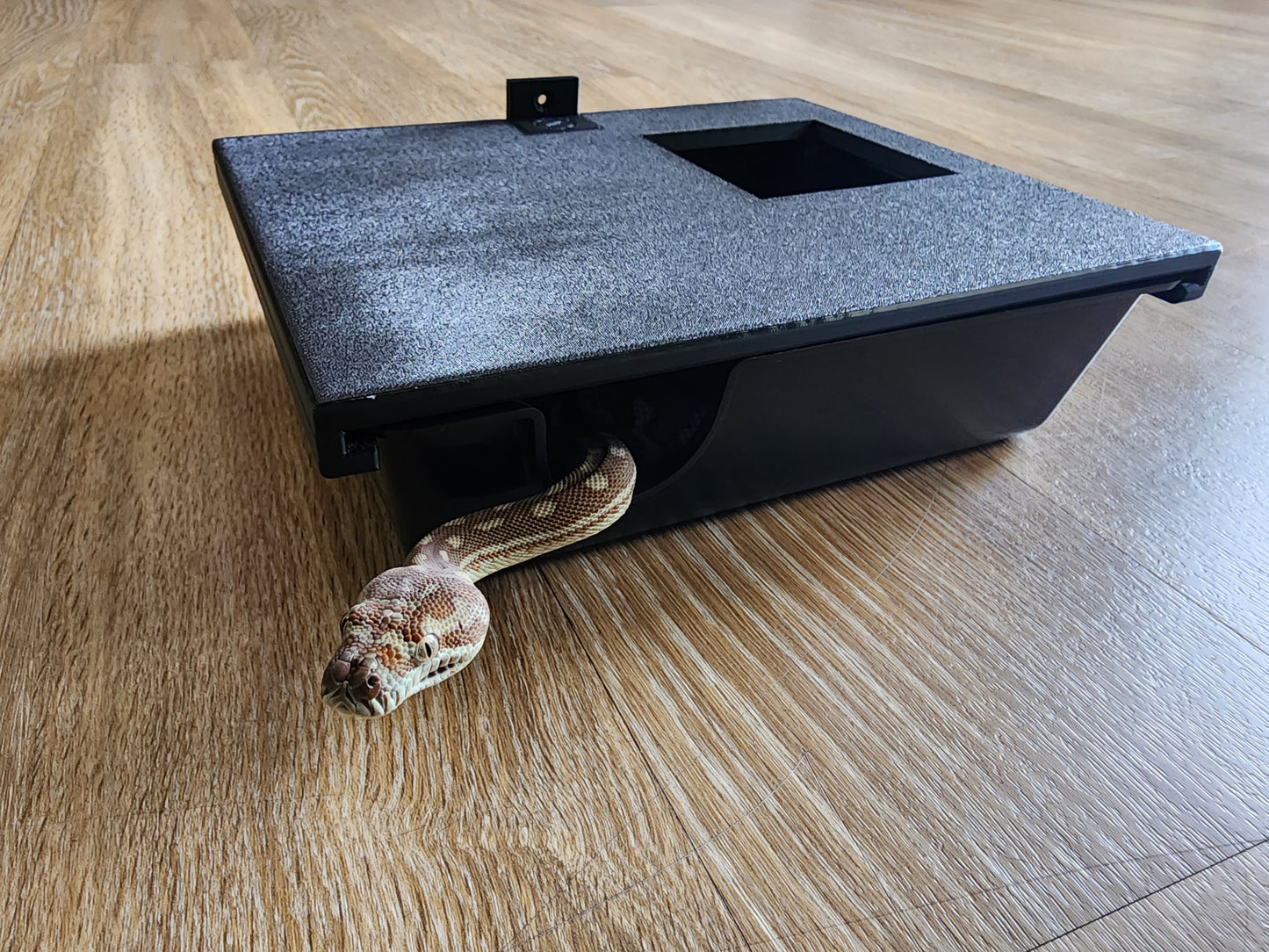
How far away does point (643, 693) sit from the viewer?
0.58 metres

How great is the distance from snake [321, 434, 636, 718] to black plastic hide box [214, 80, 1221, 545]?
2 cm

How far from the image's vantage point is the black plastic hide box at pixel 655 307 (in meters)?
0.55

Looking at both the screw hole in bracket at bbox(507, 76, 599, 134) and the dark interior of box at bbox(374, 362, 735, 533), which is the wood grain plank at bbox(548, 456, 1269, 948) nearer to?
the dark interior of box at bbox(374, 362, 735, 533)

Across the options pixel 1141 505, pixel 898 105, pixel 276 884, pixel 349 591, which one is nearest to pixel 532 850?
pixel 276 884

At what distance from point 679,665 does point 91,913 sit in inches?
13.3

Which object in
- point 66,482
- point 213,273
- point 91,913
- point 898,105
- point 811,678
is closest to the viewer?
point 91,913

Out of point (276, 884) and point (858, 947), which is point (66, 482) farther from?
point (858, 947)

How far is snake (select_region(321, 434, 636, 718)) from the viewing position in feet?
1.65

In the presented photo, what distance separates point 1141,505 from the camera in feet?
2.54

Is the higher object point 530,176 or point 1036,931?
point 530,176

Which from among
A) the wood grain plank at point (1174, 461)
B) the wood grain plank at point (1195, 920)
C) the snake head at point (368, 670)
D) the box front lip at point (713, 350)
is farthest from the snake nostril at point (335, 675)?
the wood grain plank at point (1174, 461)

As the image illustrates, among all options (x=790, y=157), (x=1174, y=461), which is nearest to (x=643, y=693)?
(x=1174, y=461)

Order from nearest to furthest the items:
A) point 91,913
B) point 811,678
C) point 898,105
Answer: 1. point 91,913
2. point 811,678
3. point 898,105

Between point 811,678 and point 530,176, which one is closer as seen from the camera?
point 811,678
